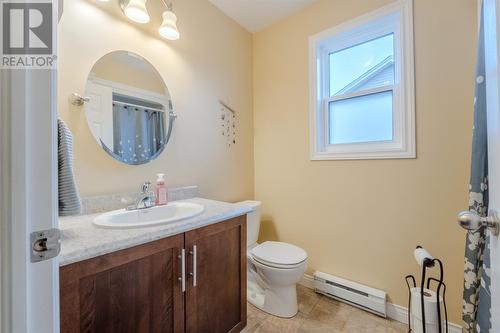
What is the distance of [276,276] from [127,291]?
96 cm

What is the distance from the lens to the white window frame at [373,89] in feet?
4.88

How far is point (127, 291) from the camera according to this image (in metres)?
0.84

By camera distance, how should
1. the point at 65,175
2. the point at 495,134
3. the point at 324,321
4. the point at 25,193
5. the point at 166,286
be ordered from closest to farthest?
1. the point at 25,193
2. the point at 495,134
3. the point at 65,175
4. the point at 166,286
5. the point at 324,321

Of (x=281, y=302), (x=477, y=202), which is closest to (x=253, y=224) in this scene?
(x=281, y=302)

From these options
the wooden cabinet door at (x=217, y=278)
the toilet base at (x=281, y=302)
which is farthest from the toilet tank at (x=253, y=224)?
the wooden cabinet door at (x=217, y=278)

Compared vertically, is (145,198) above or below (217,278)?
above

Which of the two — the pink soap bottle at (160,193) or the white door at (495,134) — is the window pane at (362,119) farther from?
the pink soap bottle at (160,193)

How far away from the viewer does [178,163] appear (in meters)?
→ 1.63

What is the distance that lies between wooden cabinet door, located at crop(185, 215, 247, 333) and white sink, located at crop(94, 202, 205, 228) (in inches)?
5.4

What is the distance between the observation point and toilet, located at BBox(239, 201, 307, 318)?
1.50 meters

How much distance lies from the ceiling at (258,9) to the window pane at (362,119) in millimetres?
902

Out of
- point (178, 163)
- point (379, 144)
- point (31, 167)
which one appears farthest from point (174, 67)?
point (379, 144)

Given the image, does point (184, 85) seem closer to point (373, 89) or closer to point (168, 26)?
point (168, 26)

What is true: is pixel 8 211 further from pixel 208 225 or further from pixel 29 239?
pixel 208 225
